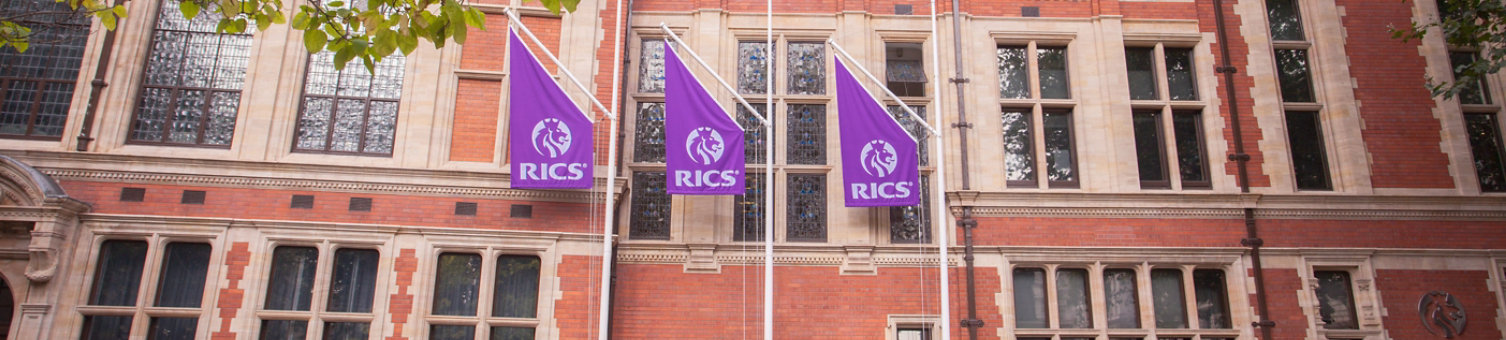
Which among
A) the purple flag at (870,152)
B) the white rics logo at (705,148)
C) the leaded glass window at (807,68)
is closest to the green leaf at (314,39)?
the white rics logo at (705,148)

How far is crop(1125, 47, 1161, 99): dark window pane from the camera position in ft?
47.6

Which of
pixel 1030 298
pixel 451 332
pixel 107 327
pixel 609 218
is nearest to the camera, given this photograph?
pixel 609 218

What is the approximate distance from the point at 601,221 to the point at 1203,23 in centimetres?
1032

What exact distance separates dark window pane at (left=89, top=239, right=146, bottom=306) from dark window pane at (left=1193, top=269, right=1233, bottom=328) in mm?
15143

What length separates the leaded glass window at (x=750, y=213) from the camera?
13438 millimetres

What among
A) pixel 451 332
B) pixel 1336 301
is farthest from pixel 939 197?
pixel 451 332

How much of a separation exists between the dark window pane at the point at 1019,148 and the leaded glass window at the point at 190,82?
11.6m

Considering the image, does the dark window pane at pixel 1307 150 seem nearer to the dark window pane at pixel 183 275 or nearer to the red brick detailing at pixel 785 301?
the red brick detailing at pixel 785 301

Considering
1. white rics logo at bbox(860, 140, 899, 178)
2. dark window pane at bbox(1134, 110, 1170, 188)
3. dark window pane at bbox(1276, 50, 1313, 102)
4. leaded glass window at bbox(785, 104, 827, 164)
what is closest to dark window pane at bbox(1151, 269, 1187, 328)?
dark window pane at bbox(1134, 110, 1170, 188)

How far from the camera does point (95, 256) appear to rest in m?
12.0

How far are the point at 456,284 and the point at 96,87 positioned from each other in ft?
19.2

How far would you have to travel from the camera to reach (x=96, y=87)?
1266 centimetres

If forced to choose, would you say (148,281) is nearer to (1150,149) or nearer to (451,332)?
(451,332)

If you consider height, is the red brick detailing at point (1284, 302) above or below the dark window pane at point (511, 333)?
above
